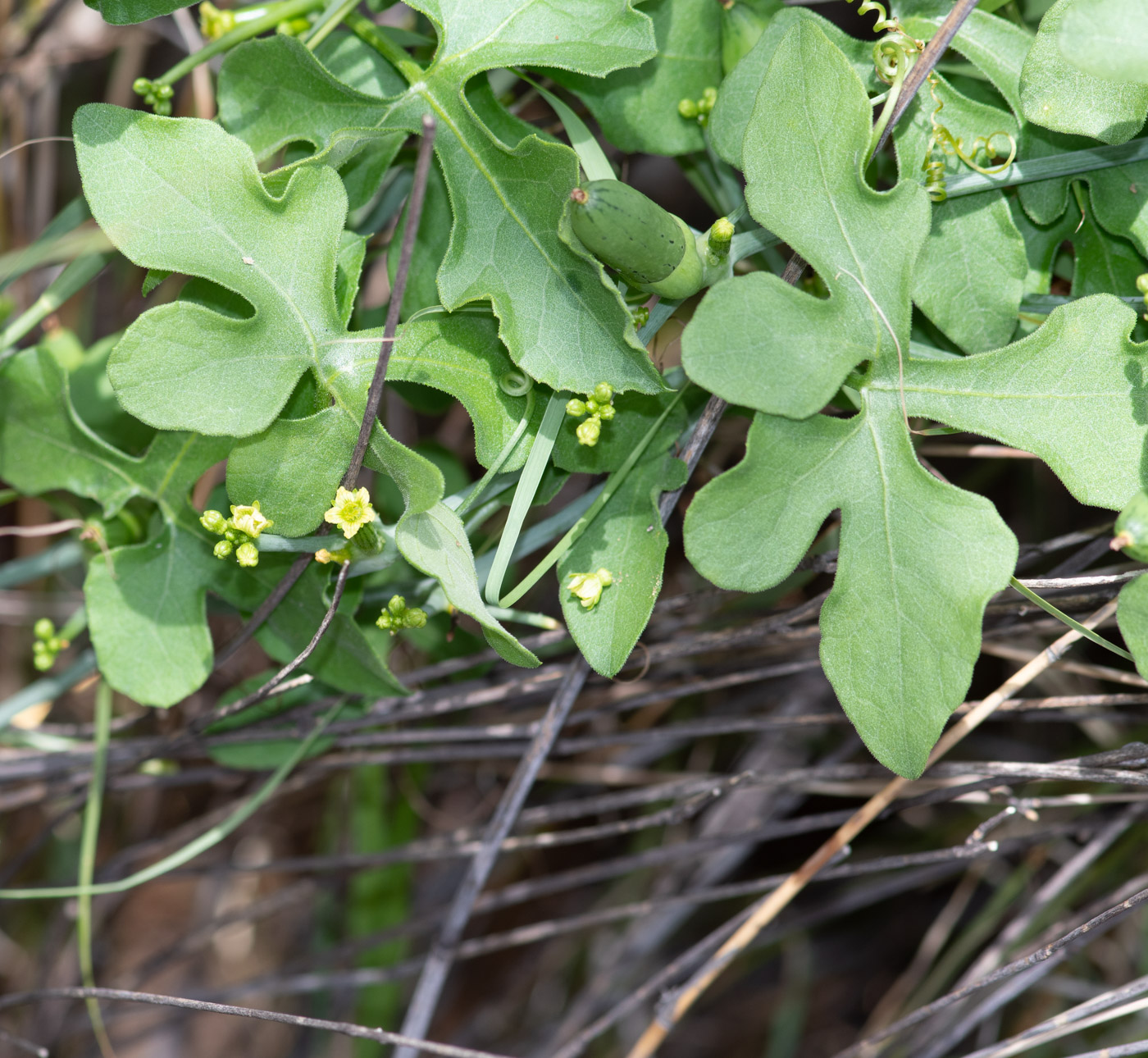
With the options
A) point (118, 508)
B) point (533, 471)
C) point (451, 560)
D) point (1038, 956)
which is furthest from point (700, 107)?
point (1038, 956)

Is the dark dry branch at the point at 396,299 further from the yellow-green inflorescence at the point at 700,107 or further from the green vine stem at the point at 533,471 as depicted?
the yellow-green inflorescence at the point at 700,107

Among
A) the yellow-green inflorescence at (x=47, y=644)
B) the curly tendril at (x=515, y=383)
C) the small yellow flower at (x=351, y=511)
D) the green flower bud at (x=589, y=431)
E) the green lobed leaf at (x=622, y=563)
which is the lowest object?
the yellow-green inflorescence at (x=47, y=644)

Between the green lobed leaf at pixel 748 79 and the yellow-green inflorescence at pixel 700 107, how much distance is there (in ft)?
0.19

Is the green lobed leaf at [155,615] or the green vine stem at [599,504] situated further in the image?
the green lobed leaf at [155,615]

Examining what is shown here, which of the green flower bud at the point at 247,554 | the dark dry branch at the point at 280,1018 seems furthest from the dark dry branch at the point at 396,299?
the dark dry branch at the point at 280,1018

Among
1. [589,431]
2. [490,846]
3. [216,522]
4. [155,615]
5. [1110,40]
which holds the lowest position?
[490,846]

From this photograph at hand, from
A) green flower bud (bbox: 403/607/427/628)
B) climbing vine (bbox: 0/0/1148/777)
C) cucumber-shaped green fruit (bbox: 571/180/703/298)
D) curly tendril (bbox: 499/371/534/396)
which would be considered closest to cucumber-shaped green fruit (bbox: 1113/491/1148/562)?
climbing vine (bbox: 0/0/1148/777)

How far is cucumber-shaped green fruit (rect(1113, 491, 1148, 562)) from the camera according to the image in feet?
2.73

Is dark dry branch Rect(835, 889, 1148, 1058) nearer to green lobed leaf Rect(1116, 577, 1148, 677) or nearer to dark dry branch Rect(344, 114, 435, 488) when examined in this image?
green lobed leaf Rect(1116, 577, 1148, 677)

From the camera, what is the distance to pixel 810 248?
906 millimetres

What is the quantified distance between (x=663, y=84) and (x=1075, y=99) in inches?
16.4

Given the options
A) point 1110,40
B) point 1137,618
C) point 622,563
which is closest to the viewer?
point 1110,40

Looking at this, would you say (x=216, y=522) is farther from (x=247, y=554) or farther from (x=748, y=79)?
(x=748, y=79)

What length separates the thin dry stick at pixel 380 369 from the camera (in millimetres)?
748
